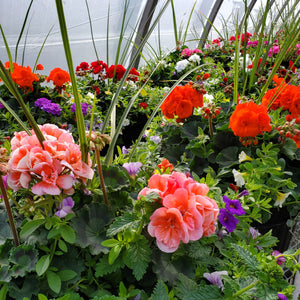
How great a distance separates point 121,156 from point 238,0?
20.1 ft

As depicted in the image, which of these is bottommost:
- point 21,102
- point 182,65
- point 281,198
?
point 182,65

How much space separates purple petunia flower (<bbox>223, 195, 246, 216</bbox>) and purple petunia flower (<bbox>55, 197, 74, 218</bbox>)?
1.16 ft

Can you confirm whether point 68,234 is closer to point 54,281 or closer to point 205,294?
point 54,281

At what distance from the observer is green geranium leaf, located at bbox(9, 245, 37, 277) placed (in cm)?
61

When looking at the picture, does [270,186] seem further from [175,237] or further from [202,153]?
[175,237]

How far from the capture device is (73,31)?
3.58m

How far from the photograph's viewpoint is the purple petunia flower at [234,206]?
726 mm

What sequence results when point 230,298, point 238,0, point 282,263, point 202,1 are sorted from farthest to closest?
point 238,0 → point 202,1 → point 282,263 → point 230,298

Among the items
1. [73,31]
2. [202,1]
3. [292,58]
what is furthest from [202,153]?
[202,1]

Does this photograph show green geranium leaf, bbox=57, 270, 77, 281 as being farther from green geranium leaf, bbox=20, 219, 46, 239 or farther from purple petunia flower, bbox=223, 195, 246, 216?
purple petunia flower, bbox=223, 195, 246, 216

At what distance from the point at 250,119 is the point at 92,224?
643 millimetres

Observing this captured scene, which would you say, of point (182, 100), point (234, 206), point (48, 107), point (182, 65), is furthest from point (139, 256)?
point (182, 65)

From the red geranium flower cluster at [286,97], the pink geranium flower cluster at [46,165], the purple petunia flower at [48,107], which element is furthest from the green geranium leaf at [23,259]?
the purple petunia flower at [48,107]

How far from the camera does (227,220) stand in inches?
29.0
